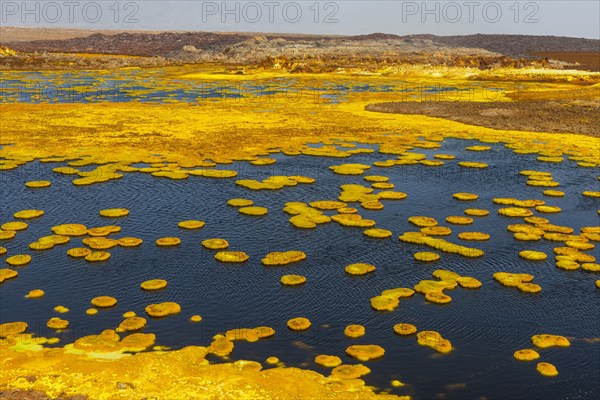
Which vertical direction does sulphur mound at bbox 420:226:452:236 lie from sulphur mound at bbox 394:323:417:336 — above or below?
above


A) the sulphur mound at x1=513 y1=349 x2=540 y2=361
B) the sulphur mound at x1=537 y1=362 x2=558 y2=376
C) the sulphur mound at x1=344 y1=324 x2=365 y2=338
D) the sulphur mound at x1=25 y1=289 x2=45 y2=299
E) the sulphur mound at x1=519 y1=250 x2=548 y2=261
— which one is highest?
the sulphur mound at x1=519 y1=250 x2=548 y2=261

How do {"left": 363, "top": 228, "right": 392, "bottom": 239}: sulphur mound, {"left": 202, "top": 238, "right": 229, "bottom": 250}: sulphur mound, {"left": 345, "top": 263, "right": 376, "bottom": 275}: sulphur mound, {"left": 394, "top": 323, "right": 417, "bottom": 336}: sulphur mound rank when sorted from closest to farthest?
{"left": 394, "top": 323, "right": 417, "bottom": 336}: sulphur mound
{"left": 345, "top": 263, "right": 376, "bottom": 275}: sulphur mound
{"left": 202, "top": 238, "right": 229, "bottom": 250}: sulphur mound
{"left": 363, "top": 228, "right": 392, "bottom": 239}: sulphur mound

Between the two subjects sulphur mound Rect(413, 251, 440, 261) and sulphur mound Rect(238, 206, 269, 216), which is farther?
sulphur mound Rect(238, 206, 269, 216)

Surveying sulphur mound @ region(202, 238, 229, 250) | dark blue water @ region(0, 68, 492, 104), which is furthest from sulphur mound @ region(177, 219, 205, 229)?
dark blue water @ region(0, 68, 492, 104)

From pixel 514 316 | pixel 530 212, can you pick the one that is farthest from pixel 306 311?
pixel 530 212

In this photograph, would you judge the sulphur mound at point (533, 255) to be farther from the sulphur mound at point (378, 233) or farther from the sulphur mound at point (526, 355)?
the sulphur mound at point (526, 355)

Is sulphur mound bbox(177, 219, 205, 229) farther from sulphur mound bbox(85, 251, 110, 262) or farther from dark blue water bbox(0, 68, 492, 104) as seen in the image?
dark blue water bbox(0, 68, 492, 104)

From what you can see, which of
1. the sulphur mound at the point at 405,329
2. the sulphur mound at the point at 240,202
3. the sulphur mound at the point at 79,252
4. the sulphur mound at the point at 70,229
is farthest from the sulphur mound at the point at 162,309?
the sulphur mound at the point at 240,202

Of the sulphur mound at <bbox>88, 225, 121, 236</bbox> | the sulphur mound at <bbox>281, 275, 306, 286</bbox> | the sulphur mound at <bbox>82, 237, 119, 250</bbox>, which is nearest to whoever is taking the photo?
the sulphur mound at <bbox>281, 275, 306, 286</bbox>
